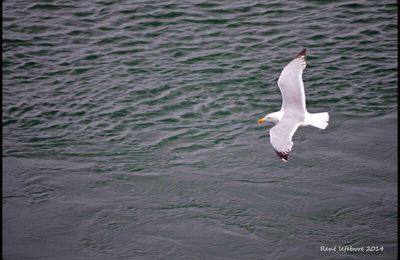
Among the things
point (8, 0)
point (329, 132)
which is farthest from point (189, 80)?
point (8, 0)

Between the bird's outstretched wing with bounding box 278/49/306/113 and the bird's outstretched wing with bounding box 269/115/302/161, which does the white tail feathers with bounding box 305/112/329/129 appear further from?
the bird's outstretched wing with bounding box 278/49/306/113

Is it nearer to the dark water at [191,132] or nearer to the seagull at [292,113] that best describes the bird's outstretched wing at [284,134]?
the seagull at [292,113]

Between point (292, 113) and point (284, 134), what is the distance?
0.54 metres

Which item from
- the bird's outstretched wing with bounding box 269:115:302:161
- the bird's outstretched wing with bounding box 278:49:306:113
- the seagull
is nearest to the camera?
the bird's outstretched wing with bounding box 269:115:302:161

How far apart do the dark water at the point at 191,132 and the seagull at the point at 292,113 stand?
0.83 m

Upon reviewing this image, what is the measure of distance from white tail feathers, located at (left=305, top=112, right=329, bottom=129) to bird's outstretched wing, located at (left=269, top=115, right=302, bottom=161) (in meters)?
0.14

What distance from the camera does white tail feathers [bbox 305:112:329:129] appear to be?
9156 mm

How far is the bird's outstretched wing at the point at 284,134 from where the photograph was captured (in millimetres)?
8891

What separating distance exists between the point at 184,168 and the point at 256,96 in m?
2.39

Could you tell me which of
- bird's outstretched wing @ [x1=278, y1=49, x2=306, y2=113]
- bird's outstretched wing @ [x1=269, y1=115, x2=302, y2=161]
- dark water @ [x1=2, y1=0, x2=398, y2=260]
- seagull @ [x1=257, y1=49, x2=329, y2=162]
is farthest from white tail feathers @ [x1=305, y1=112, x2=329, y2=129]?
dark water @ [x1=2, y1=0, x2=398, y2=260]

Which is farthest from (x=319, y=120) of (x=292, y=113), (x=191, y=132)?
(x=191, y=132)

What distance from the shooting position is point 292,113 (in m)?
9.57

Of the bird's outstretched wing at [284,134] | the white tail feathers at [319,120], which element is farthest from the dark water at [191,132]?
the white tail feathers at [319,120]

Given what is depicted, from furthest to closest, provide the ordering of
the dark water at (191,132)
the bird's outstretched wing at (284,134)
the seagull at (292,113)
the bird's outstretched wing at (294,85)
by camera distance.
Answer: the bird's outstretched wing at (294,85)
the seagull at (292,113)
the bird's outstretched wing at (284,134)
the dark water at (191,132)
